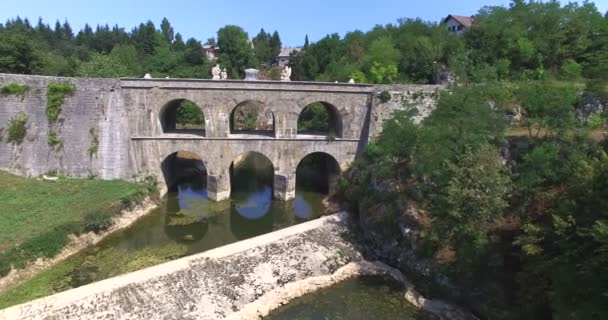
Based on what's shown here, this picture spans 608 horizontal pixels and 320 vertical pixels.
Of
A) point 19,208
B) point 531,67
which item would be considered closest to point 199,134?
point 19,208

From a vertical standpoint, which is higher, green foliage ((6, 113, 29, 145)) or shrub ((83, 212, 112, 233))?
green foliage ((6, 113, 29, 145))

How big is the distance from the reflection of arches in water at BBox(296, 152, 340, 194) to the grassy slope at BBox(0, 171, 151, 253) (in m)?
14.5

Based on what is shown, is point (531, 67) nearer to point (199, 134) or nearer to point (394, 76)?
point (394, 76)

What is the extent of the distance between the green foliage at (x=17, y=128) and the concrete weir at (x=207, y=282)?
1864 cm

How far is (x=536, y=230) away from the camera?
1500 cm

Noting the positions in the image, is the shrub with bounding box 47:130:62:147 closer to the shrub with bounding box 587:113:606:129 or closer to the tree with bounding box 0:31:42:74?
the tree with bounding box 0:31:42:74

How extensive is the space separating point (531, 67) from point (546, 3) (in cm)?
840

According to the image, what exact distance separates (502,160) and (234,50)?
55.4 metres

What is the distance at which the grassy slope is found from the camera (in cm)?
2220

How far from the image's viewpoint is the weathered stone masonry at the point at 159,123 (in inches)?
1192

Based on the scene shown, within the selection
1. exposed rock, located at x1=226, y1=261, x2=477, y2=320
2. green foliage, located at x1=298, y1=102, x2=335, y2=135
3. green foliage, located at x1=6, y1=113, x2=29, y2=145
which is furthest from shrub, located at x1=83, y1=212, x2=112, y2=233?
green foliage, located at x1=298, y1=102, x2=335, y2=135

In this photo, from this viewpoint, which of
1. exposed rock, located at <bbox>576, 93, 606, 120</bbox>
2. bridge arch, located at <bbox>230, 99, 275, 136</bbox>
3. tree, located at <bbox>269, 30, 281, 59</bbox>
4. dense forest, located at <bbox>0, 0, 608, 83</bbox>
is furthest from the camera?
tree, located at <bbox>269, 30, 281, 59</bbox>

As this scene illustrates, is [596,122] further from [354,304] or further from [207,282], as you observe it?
[207,282]

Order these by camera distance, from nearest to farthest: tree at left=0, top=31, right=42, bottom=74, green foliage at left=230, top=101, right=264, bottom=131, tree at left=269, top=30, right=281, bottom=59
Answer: tree at left=0, top=31, right=42, bottom=74
green foliage at left=230, top=101, right=264, bottom=131
tree at left=269, top=30, right=281, bottom=59
